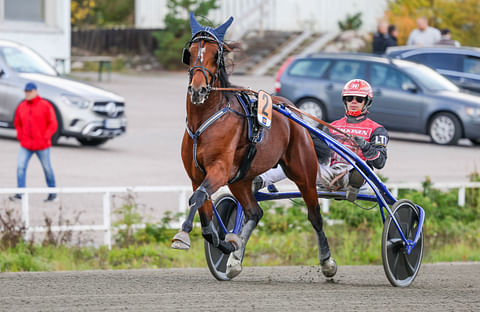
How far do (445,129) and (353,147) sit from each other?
11.6m

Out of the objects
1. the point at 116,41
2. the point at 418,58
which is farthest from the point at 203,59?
the point at 116,41

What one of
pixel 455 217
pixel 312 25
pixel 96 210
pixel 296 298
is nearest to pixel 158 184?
pixel 96 210

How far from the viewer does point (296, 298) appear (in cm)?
A: 693

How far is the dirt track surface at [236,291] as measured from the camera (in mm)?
6525

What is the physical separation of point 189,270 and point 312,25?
32.1 metres

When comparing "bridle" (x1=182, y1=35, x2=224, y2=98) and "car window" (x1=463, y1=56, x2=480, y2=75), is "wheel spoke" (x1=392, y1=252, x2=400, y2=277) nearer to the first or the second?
"bridle" (x1=182, y1=35, x2=224, y2=98)

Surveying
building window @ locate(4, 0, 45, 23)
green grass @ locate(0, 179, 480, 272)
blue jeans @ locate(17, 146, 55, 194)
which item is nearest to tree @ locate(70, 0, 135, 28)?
building window @ locate(4, 0, 45, 23)

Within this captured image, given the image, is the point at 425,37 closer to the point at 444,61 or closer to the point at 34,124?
the point at 444,61

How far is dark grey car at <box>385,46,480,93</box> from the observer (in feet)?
69.4

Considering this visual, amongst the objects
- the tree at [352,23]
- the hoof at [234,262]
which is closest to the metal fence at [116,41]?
the tree at [352,23]

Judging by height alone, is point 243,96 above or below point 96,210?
above

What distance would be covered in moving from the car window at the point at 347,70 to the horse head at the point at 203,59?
13.2 meters

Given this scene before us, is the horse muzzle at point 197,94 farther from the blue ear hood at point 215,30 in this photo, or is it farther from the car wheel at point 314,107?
the car wheel at point 314,107

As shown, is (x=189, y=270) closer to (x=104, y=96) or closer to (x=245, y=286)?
(x=245, y=286)
